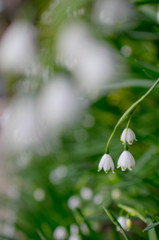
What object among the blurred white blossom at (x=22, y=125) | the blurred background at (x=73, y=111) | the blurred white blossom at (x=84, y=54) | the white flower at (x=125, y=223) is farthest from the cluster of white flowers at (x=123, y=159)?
the blurred white blossom at (x=22, y=125)

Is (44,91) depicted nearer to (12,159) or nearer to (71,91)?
(71,91)

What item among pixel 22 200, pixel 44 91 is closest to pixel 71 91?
pixel 44 91

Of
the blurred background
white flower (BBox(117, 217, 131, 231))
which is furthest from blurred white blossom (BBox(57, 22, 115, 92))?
white flower (BBox(117, 217, 131, 231))

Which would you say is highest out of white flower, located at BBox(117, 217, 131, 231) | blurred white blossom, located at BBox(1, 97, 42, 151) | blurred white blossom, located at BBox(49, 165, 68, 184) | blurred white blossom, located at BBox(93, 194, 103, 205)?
Answer: blurred white blossom, located at BBox(1, 97, 42, 151)

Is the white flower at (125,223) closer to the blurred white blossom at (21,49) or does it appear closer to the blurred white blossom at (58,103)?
the blurred white blossom at (58,103)

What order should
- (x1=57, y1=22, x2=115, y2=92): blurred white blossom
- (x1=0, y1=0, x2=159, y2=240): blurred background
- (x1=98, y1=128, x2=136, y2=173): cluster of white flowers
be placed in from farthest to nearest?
(x1=57, y1=22, x2=115, y2=92): blurred white blossom, (x1=0, y1=0, x2=159, y2=240): blurred background, (x1=98, y1=128, x2=136, y2=173): cluster of white flowers

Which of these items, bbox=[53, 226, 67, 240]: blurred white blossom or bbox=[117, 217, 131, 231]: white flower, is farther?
bbox=[53, 226, 67, 240]: blurred white blossom

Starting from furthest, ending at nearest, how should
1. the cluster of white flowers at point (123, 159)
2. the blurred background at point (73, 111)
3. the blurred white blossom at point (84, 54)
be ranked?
the blurred white blossom at point (84, 54)
the blurred background at point (73, 111)
the cluster of white flowers at point (123, 159)

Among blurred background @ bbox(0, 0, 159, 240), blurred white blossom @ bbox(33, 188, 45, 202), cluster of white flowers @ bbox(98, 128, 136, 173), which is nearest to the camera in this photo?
cluster of white flowers @ bbox(98, 128, 136, 173)

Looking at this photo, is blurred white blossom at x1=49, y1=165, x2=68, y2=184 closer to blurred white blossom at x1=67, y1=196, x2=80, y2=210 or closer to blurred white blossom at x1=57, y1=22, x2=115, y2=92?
blurred white blossom at x1=67, y1=196, x2=80, y2=210
